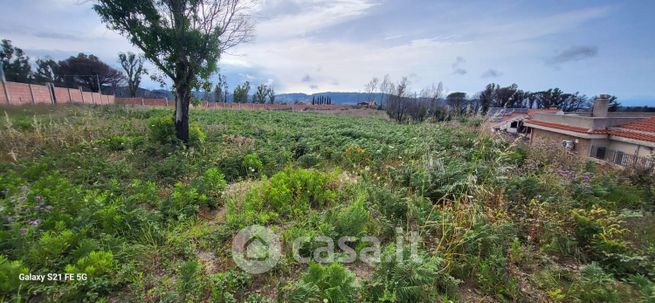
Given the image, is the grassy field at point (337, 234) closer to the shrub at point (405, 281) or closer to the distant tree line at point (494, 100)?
the shrub at point (405, 281)

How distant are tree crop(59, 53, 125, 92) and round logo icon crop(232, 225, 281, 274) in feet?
153

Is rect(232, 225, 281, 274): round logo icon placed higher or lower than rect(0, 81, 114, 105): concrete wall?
lower

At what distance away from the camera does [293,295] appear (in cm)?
183

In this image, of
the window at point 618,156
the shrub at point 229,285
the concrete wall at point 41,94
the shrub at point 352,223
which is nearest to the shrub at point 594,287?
the shrub at point 352,223

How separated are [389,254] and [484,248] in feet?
3.52

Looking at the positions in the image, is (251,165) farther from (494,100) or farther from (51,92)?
(494,100)

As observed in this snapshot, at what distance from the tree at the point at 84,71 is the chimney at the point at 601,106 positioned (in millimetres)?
55591

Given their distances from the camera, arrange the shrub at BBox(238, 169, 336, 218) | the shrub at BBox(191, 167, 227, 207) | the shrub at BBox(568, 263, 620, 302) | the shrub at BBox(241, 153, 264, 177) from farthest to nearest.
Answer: the shrub at BBox(241, 153, 264, 177) < the shrub at BBox(191, 167, 227, 207) < the shrub at BBox(238, 169, 336, 218) < the shrub at BBox(568, 263, 620, 302)

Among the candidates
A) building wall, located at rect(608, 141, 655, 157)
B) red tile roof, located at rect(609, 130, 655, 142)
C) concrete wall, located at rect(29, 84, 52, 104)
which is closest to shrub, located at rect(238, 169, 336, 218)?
building wall, located at rect(608, 141, 655, 157)

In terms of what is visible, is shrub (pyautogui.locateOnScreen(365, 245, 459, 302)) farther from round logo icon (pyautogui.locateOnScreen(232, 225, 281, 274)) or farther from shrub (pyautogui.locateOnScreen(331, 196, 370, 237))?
round logo icon (pyautogui.locateOnScreen(232, 225, 281, 274))

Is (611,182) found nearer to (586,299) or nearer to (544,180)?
(544,180)

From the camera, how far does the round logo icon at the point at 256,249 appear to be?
7.46ft

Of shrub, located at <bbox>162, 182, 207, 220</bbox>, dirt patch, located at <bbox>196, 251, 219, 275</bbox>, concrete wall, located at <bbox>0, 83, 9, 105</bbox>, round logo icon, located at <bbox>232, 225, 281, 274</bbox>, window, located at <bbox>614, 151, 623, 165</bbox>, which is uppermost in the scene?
concrete wall, located at <bbox>0, 83, 9, 105</bbox>

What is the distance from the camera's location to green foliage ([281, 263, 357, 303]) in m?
1.81
